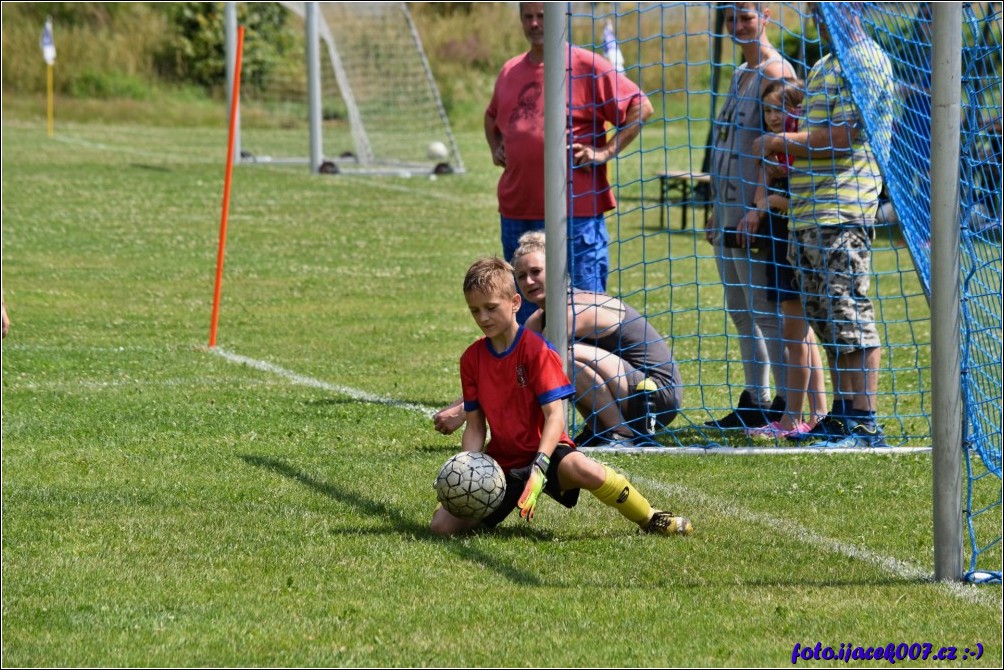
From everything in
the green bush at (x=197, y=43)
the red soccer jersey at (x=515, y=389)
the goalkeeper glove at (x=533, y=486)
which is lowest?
the goalkeeper glove at (x=533, y=486)

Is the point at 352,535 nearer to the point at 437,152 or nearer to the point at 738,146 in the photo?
the point at 738,146

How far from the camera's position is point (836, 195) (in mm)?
7754

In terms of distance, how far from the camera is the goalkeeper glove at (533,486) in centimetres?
554

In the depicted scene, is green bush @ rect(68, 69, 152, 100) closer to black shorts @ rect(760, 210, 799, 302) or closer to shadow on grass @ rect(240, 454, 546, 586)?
black shorts @ rect(760, 210, 799, 302)

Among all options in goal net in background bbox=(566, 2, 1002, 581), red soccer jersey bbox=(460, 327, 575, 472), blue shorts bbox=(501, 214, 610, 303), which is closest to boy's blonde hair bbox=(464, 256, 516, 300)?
red soccer jersey bbox=(460, 327, 575, 472)

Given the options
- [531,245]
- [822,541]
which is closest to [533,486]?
[822,541]

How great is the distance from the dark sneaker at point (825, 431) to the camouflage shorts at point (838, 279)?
1.32 ft

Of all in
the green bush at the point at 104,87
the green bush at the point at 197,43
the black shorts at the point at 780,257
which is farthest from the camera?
the green bush at the point at 197,43

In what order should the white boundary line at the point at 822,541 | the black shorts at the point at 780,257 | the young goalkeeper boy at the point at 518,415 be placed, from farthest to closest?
1. the black shorts at the point at 780,257
2. the young goalkeeper boy at the point at 518,415
3. the white boundary line at the point at 822,541

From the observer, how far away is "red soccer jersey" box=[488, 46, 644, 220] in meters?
8.09

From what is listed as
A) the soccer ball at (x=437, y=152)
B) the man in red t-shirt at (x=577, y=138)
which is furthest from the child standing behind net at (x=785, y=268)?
the soccer ball at (x=437, y=152)

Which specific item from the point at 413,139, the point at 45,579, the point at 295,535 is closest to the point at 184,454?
the point at 295,535

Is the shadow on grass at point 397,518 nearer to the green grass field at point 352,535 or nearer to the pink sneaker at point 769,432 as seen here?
the green grass field at point 352,535

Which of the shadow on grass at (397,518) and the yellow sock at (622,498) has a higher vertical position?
the yellow sock at (622,498)
